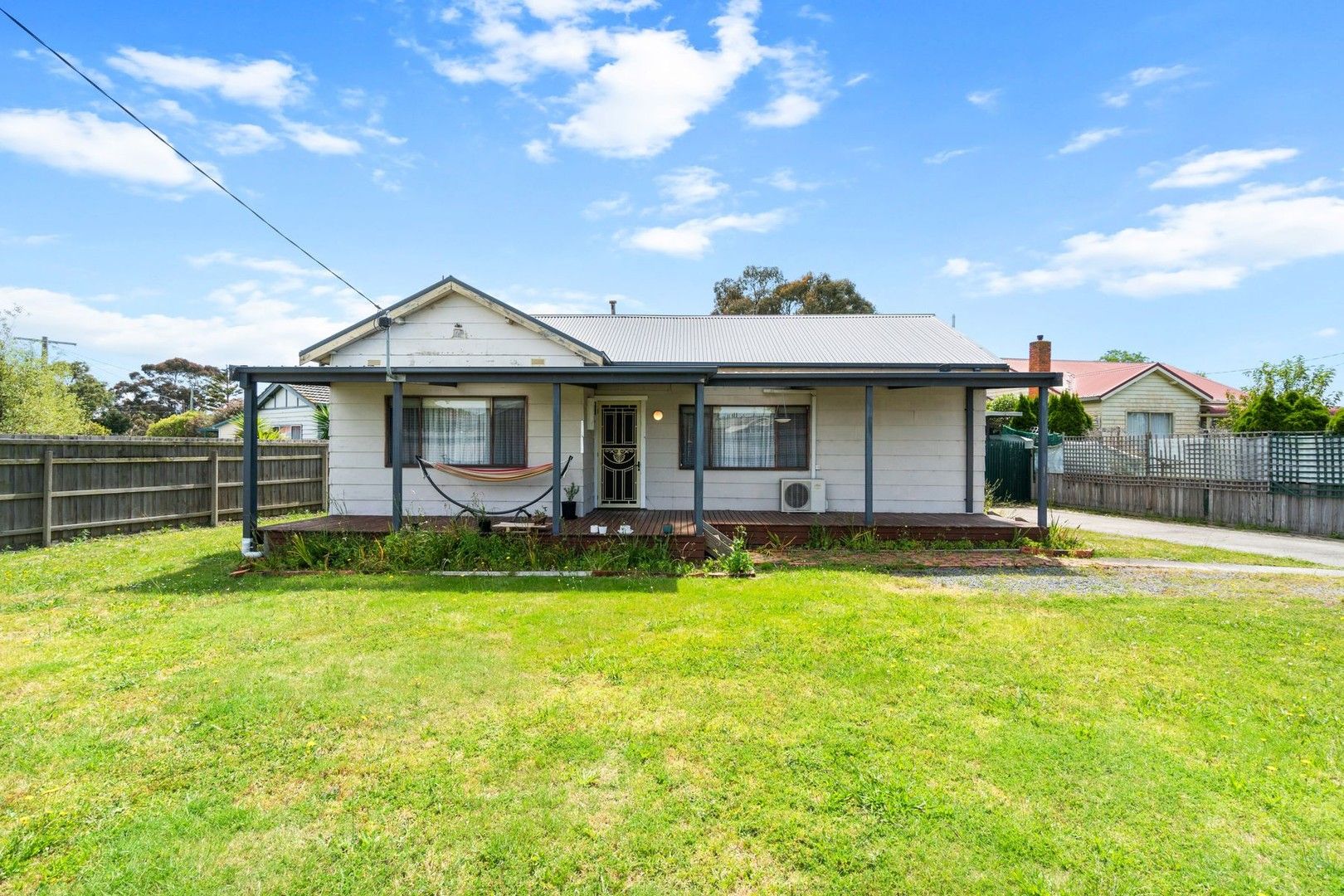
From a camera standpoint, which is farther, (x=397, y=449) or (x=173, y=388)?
(x=173, y=388)

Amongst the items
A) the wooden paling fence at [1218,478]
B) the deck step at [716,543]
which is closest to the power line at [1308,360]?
the wooden paling fence at [1218,478]

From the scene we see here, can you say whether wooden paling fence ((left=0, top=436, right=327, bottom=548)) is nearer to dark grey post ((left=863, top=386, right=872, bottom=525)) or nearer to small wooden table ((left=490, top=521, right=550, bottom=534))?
small wooden table ((left=490, top=521, right=550, bottom=534))

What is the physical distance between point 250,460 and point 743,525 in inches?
271

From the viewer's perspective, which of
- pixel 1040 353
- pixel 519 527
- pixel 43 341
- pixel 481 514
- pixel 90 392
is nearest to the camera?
pixel 519 527

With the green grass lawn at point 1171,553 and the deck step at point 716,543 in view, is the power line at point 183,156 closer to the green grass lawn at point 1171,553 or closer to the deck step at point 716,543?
the deck step at point 716,543

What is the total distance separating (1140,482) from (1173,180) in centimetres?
847

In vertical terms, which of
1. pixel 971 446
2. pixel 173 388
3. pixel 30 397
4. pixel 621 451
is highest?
pixel 173 388

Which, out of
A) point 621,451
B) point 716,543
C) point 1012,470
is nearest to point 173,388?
point 621,451

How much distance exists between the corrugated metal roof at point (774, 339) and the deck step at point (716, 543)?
2.97 metres

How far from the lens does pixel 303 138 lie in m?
11.0

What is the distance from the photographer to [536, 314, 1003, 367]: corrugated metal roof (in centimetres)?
1101

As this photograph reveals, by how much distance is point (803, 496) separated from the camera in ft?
35.0

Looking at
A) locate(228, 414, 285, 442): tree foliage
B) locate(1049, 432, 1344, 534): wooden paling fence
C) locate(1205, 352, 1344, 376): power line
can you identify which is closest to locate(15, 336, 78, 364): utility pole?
locate(228, 414, 285, 442): tree foliage

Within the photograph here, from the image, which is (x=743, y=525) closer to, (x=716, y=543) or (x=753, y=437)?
(x=716, y=543)
